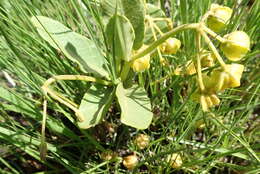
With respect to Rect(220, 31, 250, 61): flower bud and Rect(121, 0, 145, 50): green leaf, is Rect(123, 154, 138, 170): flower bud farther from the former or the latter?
Rect(220, 31, 250, 61): flower bud

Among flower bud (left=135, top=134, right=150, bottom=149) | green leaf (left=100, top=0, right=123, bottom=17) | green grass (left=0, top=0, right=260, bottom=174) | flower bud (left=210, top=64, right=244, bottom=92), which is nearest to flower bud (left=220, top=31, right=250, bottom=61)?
flower bud (left=210, top=64, right=244, bottom=92)

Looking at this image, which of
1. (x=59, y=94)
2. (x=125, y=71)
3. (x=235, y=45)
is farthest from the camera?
Answer: (x=125, y=71)

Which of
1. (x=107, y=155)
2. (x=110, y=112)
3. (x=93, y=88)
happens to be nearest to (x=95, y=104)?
(x=93, y=88)

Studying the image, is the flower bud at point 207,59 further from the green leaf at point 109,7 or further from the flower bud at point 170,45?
the green leaf at point 109,7

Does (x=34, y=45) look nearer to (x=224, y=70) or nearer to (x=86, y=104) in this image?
(x=86, y=104)

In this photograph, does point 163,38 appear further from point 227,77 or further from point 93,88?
point 93,88

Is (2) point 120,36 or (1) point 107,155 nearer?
(2) point 120,36

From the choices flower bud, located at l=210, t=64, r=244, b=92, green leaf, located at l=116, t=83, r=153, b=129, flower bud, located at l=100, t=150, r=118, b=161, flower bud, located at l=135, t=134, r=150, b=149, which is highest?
flower bud, located at l=210, t=64, r=244, b=92

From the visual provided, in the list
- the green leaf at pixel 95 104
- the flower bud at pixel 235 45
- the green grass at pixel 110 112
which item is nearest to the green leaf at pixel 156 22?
the green grass at pixel 110 112

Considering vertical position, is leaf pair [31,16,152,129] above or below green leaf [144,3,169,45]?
below
